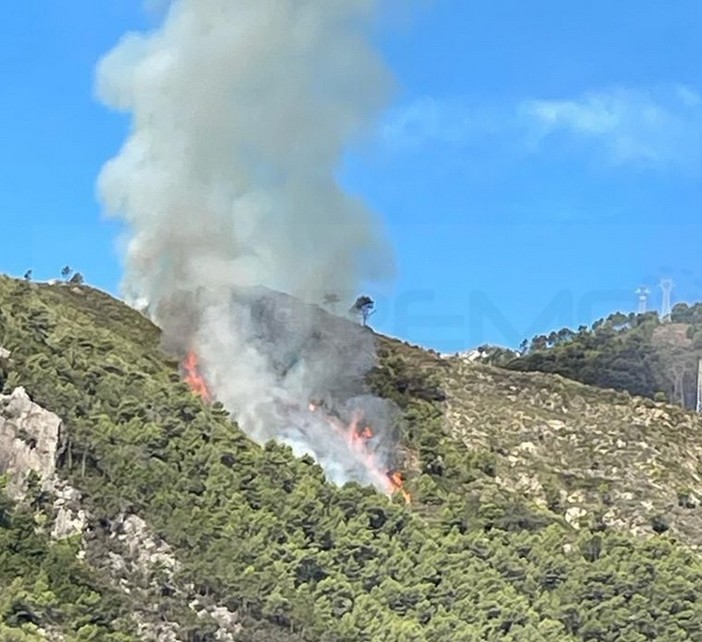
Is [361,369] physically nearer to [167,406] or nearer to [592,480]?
[592,480]

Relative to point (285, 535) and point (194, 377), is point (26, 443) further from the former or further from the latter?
point (194, 377)

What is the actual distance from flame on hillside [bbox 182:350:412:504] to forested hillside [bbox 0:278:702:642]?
1.78 metres

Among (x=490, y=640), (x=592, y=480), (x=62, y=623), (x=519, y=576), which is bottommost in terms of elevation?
(x=62, y=623)

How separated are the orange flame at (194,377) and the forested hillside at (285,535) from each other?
3445mm

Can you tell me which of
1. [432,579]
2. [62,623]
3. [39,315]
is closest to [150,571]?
[62,623]

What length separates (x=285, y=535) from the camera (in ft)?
305

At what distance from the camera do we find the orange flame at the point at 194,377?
13093cm

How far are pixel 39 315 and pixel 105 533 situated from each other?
32.7m

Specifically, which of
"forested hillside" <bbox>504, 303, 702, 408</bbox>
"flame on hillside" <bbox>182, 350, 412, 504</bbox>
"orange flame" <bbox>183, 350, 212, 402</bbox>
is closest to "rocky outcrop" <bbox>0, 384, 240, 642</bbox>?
"flame on hillside" <bbox>182, 350, 412, 504</bbox>

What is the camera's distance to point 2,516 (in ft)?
267

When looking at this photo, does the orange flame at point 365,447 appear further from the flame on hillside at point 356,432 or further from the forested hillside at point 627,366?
the forested hillside at point 627,366

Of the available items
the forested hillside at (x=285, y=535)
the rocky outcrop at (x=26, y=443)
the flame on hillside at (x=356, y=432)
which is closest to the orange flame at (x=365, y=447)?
the flame on hillside at (x=356, y=432)

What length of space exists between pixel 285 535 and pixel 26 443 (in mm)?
16896

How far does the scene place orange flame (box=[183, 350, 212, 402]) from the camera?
13093 cm
